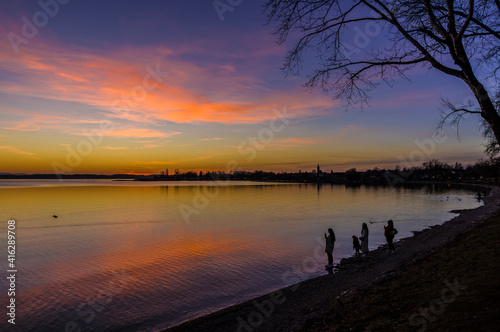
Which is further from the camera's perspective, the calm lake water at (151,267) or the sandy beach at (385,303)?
the calm lake water at (151,267)

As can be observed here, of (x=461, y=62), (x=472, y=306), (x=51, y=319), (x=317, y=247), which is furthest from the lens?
(x=317, y=247)

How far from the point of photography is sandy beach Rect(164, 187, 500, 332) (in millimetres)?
6512

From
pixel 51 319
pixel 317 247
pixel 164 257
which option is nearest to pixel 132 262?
pixel 164 257

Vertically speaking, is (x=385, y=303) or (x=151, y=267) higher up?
(x=385, y=303)

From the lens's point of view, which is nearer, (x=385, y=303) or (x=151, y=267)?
(x=385, y=303)

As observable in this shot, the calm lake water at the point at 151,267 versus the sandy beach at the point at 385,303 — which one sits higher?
the sandy beach at the point at 385,303

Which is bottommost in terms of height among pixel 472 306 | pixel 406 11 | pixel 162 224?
pixel 162 224

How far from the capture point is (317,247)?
26.4 metres

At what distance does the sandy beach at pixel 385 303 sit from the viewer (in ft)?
21.4

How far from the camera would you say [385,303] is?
8.31m

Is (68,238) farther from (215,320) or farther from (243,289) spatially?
(215,320)

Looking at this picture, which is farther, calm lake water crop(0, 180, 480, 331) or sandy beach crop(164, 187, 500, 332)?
calm lake water crop(0, 180, 480, 331)

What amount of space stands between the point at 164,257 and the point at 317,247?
12654 millimetres

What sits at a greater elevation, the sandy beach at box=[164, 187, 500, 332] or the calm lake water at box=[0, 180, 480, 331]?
the sandy beach at box=[164, 187, 500, 332]
